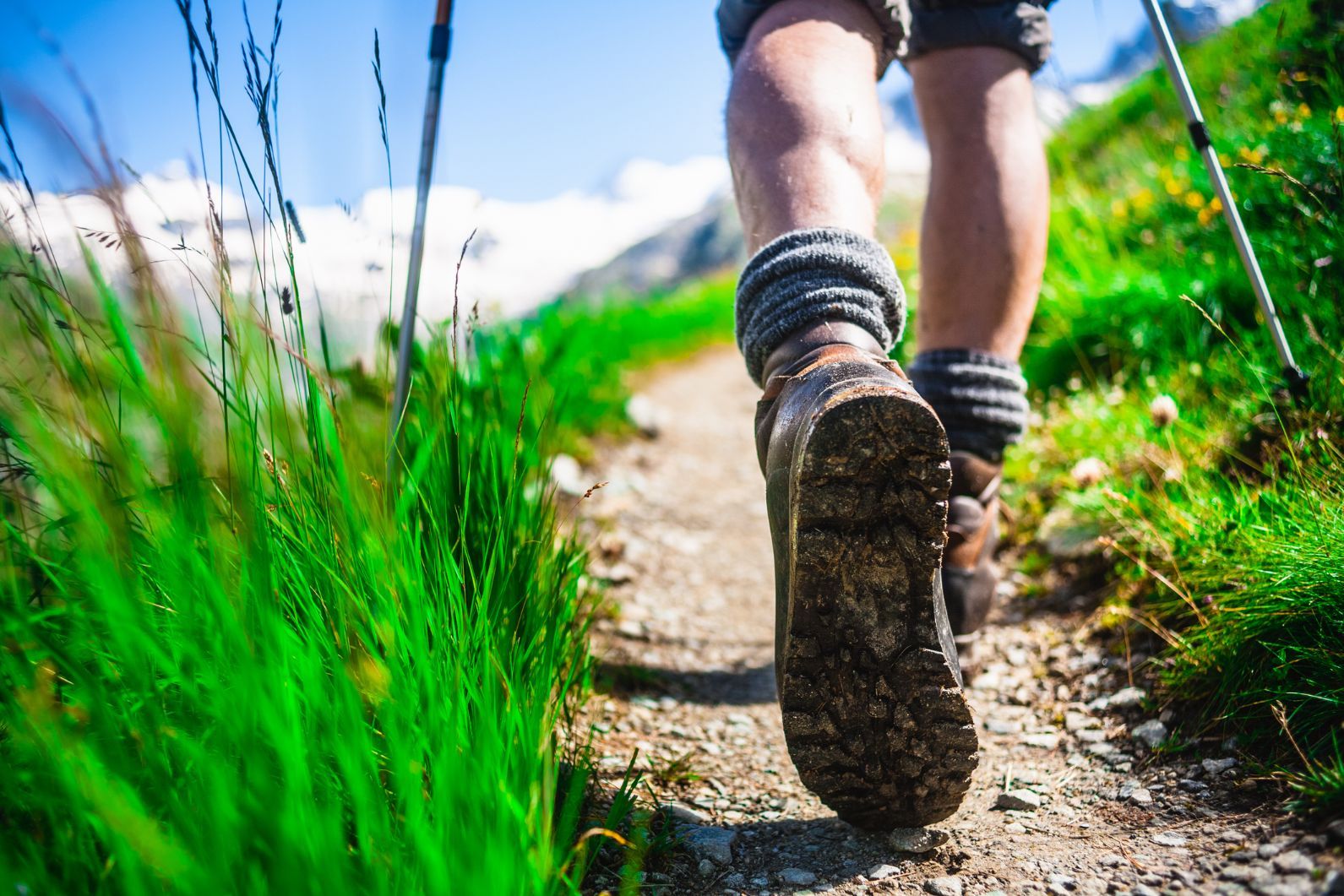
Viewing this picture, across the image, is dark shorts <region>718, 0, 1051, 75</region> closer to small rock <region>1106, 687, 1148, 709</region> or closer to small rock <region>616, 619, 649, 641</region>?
small rock <region>1106, 687, 1148, 709</region>

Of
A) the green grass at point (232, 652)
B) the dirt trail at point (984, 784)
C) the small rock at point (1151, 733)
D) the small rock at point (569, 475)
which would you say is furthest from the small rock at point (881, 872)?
the small rock at point (569, 475)

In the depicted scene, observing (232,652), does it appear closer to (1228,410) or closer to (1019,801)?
(1019,801)

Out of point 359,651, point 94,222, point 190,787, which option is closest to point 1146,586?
point 359,651

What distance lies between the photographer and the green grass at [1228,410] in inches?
48.9

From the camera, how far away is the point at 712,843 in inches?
48.9

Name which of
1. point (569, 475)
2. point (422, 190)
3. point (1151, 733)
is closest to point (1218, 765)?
point (1151, 733)

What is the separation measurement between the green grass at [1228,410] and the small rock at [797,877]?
0.61m

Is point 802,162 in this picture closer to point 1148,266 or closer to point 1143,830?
point 1143,830

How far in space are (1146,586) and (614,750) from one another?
114cm

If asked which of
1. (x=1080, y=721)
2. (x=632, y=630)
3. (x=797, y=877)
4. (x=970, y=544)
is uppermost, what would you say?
(x=970, y=544)

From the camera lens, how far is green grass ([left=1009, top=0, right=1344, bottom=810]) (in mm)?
1241

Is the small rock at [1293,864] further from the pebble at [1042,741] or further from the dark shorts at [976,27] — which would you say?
the dark shorts at [976,27]

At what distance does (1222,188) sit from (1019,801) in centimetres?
120

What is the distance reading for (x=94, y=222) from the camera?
1074 mm
